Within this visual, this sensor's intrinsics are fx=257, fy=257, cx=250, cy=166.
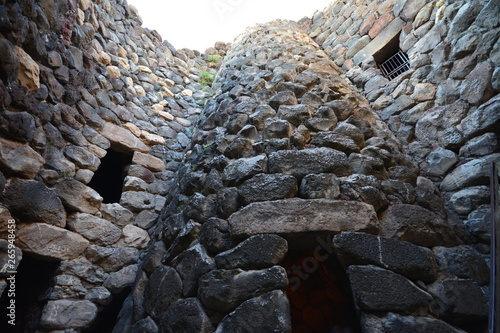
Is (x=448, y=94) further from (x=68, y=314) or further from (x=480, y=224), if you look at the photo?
(x=68, y=314)

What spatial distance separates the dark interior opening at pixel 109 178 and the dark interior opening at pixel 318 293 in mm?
2480

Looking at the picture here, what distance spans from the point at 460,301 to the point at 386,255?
1.15 ft

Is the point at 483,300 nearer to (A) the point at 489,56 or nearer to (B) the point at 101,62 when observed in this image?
(A) the point at 489,56

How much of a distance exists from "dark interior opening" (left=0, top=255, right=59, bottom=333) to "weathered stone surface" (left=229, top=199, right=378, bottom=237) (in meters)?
1.52

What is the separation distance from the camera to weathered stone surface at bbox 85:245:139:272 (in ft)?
6.67

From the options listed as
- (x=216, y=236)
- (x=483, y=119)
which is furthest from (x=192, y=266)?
(x=483, y=119)

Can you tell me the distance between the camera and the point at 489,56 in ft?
6.28

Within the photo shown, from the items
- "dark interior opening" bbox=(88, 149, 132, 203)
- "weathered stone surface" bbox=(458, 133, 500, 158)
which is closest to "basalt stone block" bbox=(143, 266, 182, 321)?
"dark interior opening" bbox=(88, 149, 132, 203)

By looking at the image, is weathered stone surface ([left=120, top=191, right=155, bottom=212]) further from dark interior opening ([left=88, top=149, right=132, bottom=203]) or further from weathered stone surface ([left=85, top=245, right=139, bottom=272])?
dark interior opening ([left=88, top=149, right=132, bottom=203])

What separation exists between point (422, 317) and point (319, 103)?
1.62m

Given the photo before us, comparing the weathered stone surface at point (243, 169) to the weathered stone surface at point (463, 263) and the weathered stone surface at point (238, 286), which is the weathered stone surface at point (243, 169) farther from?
the weathered stone surface at point (463, 263)

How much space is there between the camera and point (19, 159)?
179cm

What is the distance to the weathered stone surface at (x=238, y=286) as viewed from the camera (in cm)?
123

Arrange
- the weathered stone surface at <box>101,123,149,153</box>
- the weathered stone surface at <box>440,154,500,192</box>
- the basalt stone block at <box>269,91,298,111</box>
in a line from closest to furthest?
1. the weathered stone surface at <box>440,154,500,192</box>
2. the basalt stone block at <box>269,91,298,111</box>
3. the weathered stone surface at <box>101,123,149,153</box>
